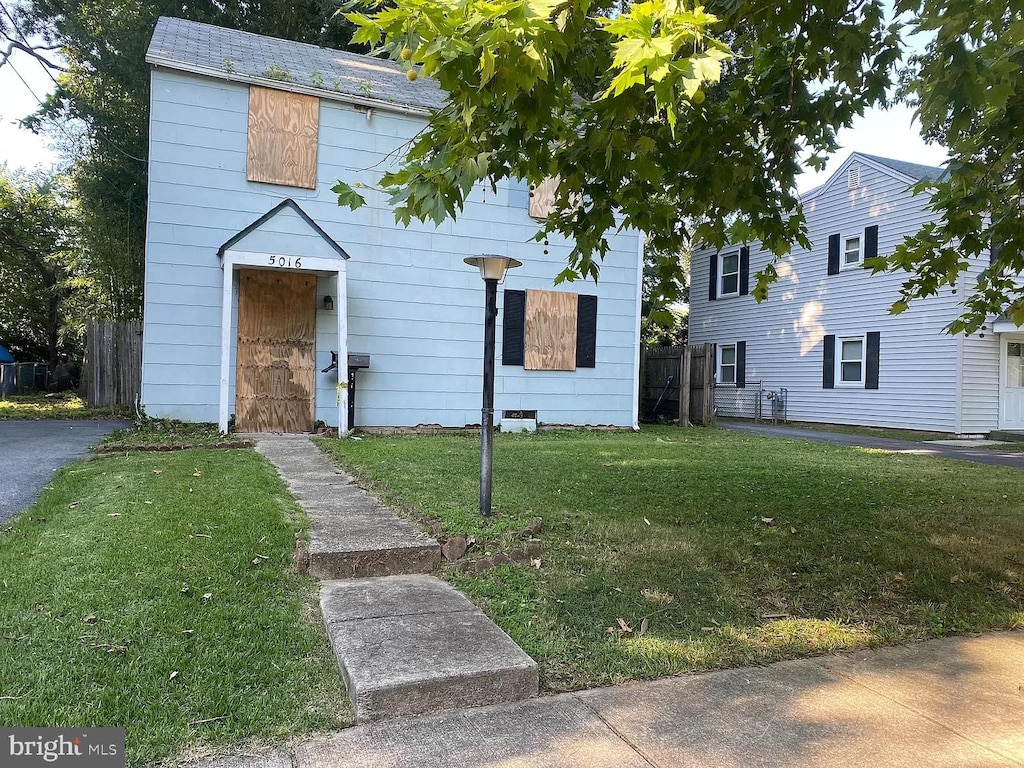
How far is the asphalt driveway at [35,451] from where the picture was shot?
5.19 m

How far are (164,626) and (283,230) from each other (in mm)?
7033

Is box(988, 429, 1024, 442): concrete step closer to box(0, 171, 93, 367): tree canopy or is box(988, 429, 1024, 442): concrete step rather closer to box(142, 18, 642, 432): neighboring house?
box(142, 18, 642, 432): neighboring house

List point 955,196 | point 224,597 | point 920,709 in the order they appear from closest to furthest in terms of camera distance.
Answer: point 920,709 < point 224,597 < point 955,196

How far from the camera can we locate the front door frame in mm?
8453

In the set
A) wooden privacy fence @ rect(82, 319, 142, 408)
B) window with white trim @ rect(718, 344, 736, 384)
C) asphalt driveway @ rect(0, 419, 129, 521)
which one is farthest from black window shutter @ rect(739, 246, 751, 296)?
asphalt driveway @ rect(0, 419, 129, 521)

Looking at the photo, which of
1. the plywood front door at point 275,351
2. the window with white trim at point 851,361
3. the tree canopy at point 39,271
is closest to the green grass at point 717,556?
the plywood front door at point 275,351

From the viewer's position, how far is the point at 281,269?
894 cm

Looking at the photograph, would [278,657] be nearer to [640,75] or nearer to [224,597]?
[224,597]

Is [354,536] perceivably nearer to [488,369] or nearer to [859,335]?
[488,369]

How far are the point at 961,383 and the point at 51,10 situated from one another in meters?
21.8

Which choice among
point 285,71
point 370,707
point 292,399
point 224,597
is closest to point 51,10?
point 285,71

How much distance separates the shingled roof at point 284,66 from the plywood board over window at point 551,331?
3.50 m

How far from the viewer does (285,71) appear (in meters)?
9.66
